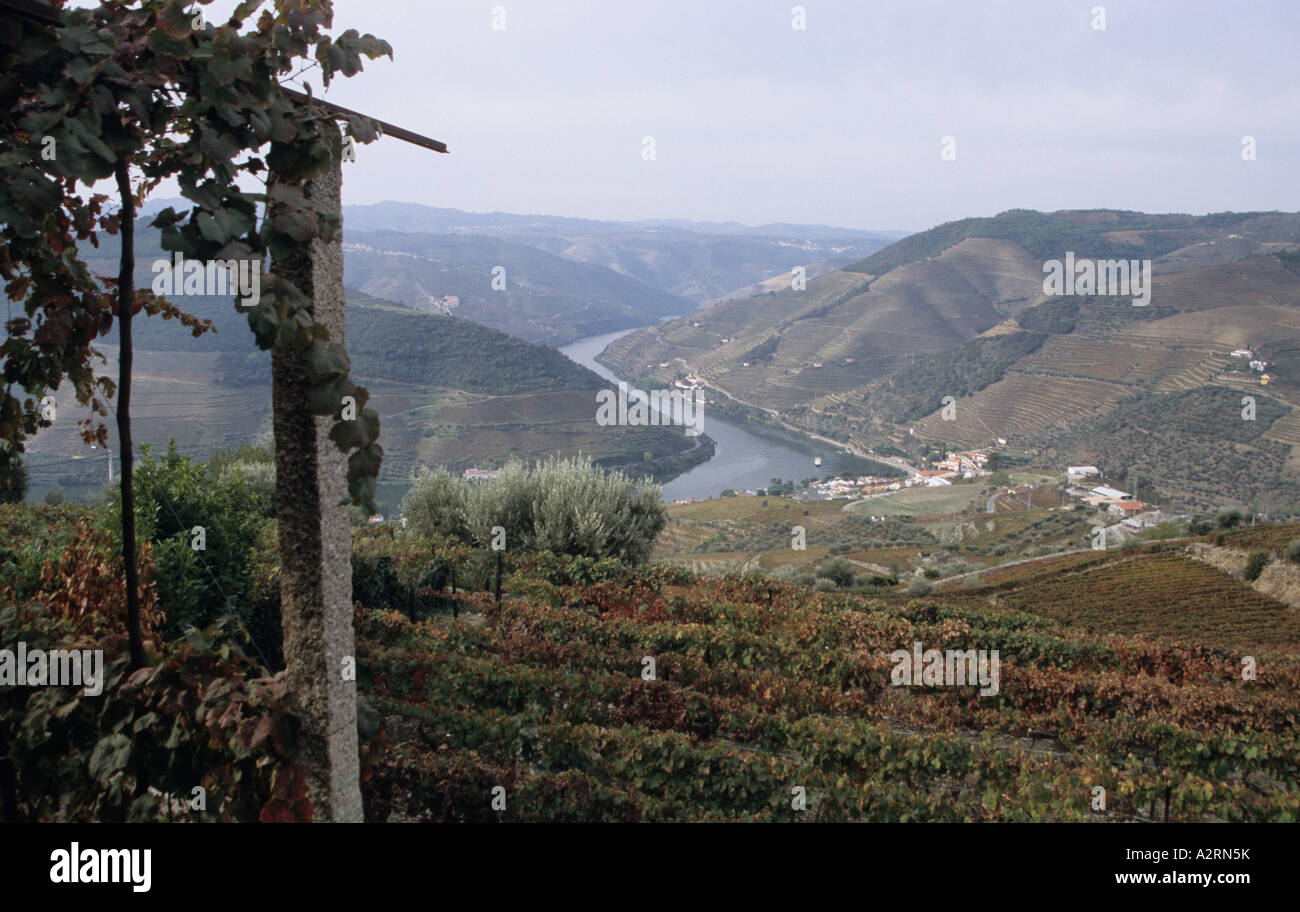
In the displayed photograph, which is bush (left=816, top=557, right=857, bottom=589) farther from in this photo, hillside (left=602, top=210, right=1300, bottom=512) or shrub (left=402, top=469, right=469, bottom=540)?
hillside (left=602, top=210, right=1300, bottom=512)

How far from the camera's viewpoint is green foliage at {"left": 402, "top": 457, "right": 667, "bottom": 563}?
13203mm

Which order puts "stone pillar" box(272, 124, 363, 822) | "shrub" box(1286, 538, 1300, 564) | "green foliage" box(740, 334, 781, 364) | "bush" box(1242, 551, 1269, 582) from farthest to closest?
"green foliage" box(740, 334, 781, 364) < "bush" box(1242, 551, 1269, 582) < "shrub" box(1286, 538, 1300, 564) < "stone pillar" box(272, 124, 363, 822)

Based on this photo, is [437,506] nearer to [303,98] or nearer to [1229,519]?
[303,98]

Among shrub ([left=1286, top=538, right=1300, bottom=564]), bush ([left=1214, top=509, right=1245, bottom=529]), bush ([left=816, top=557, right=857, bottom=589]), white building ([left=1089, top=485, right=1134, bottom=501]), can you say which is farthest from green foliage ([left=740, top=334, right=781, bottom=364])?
shrub ([left=1286, top=538, right=1300, bottom=564])

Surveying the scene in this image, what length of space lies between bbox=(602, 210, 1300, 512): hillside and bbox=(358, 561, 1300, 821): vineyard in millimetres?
64480

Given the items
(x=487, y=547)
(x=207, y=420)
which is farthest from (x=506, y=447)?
(x=487, y=547)

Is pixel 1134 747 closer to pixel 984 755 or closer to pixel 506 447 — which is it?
pixel 984 755

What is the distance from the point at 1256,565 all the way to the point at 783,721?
20932 mm

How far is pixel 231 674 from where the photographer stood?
2.92 meters

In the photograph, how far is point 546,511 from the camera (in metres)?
13.2

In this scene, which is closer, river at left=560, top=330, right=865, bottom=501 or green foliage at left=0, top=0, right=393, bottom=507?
green foliage at left=0, top=0, right=393, bottom=507

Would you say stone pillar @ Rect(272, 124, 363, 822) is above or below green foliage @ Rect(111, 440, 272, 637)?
above
